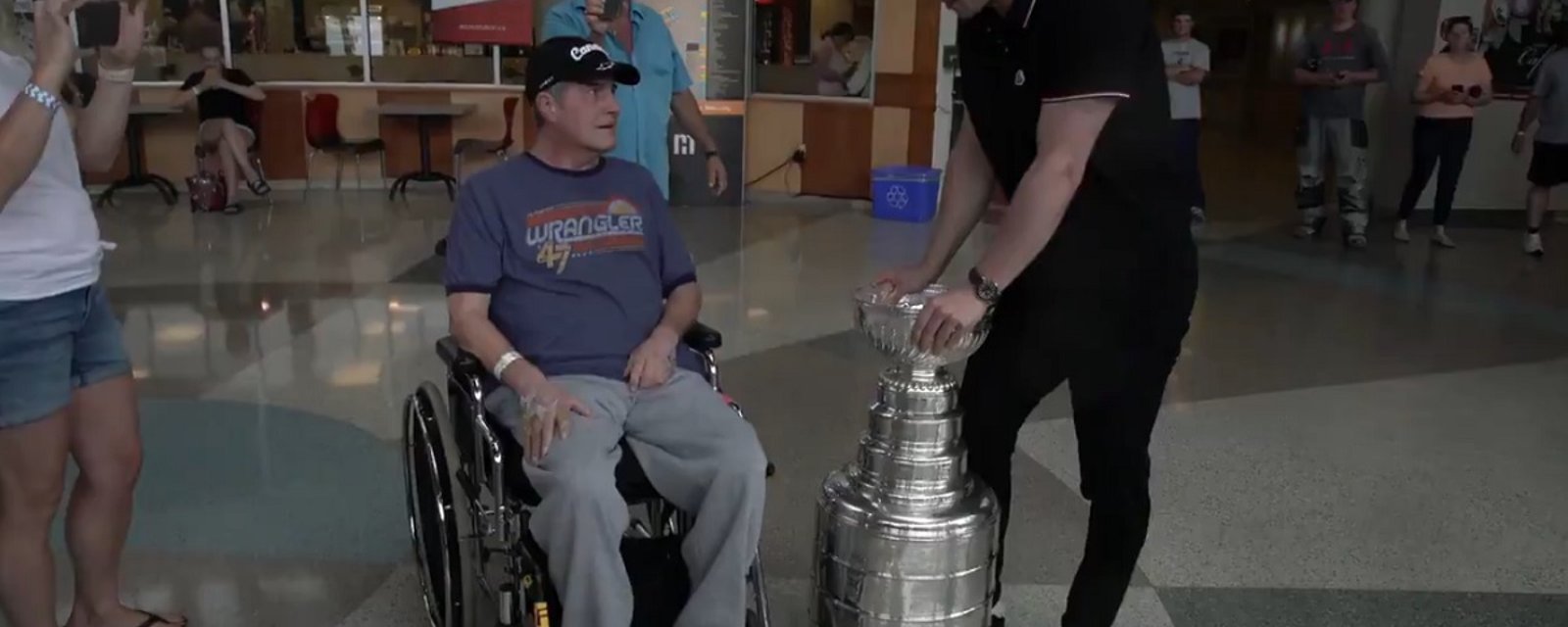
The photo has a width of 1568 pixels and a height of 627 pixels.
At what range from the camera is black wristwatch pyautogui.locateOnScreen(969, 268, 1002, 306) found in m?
1.70

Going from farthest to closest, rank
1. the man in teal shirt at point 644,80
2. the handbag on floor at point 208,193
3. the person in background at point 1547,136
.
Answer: the handbag on floor at point 208,193 < the person in background at point 1547,136 < the man in teal shirt at point 644,80

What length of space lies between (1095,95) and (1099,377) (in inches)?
17.7

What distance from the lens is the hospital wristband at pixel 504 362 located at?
1.93 meters

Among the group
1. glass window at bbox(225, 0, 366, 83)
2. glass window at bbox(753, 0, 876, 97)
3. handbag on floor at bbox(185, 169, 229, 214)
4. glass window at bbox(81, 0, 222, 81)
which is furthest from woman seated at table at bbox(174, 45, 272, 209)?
glass window at bbox(753, 0, 876, 97)

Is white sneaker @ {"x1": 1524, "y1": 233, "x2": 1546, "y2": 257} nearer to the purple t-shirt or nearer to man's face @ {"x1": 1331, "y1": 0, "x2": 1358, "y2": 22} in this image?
man's face @ {"x1": 1331, "y1": 0, "x2": 1358, "y2": 22}

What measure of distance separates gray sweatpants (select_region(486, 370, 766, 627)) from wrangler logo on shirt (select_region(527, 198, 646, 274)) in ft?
0.74

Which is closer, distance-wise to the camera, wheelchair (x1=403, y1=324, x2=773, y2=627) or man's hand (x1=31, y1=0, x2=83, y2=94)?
man's hand (x1=31, y1=0, x2=83, y2=94)

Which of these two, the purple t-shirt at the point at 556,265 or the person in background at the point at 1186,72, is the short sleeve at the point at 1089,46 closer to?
the purple t-shirt at the point at 556,265

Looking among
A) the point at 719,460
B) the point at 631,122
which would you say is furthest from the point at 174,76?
the point at 719,460

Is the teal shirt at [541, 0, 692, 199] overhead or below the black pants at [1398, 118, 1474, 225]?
overhead

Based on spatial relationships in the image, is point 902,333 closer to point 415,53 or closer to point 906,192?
point 906,192

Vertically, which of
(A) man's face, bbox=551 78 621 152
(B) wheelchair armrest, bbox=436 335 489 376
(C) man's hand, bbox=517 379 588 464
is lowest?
(C) man's hand, bbox=517 379 588 464

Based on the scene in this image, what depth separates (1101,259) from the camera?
1767 mm

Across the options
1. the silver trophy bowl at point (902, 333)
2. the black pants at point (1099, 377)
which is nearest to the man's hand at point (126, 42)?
the silver trophy bowl at point (902, 333)
